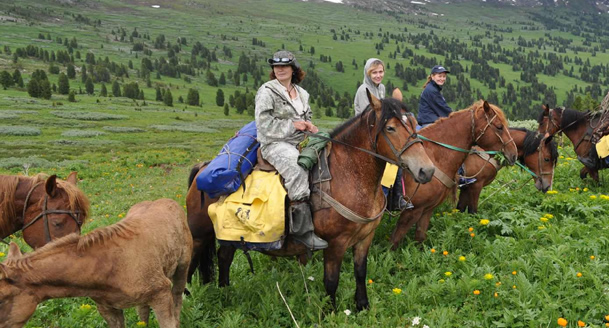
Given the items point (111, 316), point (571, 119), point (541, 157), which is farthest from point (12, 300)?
point (571, 119)

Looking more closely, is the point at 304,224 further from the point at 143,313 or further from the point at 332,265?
the point at 143,313

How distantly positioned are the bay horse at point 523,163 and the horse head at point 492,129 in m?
1.29

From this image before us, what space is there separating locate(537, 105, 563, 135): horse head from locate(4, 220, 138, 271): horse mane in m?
13.7

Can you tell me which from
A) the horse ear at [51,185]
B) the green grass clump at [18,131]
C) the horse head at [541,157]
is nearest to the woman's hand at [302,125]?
the horse ear at [51,185]

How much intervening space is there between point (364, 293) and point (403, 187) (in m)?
2.35

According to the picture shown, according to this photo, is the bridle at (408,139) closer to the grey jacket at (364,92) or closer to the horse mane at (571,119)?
the grey jacket at (364,92)

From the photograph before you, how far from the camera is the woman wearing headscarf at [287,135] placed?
5598 millimetres

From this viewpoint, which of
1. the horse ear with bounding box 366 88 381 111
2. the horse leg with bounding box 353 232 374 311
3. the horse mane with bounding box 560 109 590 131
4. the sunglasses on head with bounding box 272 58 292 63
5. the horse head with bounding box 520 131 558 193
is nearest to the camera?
the horse ear with bounding box 366 88 381 111

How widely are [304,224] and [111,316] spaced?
2835 millimetres

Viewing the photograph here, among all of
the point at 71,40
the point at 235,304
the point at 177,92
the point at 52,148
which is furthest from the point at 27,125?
the point at 71,40

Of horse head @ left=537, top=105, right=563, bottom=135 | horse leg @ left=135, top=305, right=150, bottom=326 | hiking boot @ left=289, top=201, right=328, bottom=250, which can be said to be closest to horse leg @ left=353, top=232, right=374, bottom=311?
hiking boot @ left=289, top=201, right=328, bottom=250

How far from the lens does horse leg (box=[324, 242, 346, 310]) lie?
5818 mm

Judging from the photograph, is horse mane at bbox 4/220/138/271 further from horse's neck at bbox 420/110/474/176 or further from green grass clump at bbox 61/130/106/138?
green grass clump at bbox 61/130/106/138

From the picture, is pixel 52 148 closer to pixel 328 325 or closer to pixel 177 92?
pixel 328 325
